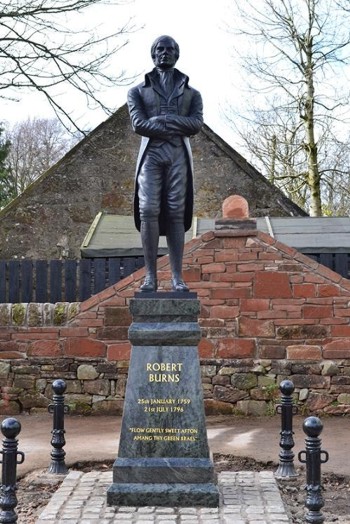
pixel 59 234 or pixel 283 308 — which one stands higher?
pixel 59 234

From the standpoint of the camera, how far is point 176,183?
19.1 ft

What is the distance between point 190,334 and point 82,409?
4940mm

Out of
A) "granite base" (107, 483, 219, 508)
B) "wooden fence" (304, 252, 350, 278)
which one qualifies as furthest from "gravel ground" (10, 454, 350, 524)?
"wooden fence" (304, 252, 350, 278)

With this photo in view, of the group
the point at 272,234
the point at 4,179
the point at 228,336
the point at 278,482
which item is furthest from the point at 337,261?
the point at 4,179

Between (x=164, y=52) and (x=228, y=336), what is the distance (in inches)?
200

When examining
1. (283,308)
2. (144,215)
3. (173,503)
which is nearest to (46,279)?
(283,308)

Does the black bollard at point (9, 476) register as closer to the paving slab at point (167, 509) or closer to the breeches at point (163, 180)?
the paving slab at point (167, 509)

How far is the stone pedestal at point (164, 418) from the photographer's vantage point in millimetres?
5320

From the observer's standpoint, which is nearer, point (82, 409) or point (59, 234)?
point (82, 409)

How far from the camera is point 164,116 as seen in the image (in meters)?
5.75

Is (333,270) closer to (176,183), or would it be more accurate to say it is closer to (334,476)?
(334,476)

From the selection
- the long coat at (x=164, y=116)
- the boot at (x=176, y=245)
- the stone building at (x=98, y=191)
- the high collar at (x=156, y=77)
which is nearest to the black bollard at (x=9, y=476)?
the boot at (x=176, y=245)

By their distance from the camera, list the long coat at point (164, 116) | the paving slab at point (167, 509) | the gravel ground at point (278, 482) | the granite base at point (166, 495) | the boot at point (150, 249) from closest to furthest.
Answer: the paving slab at point (167, 509), the granite base at point (166, 495), the gravel ground at point (278, 482), the long coat at point (164, 116), the boot at point (150, 249)

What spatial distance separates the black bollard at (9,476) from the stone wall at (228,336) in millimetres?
5208
